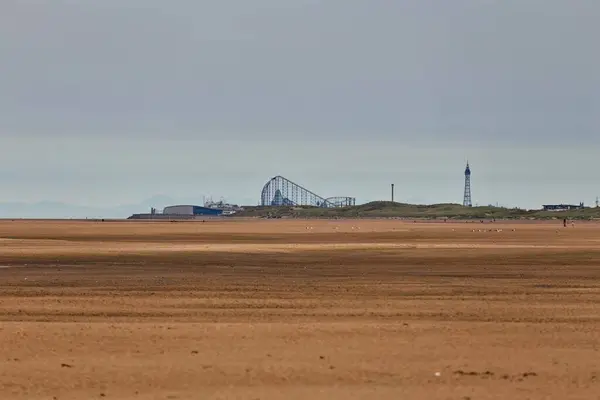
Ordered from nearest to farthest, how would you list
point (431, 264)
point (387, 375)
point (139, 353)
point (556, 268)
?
point (387, 375) < point (139, 353) < point (556, 268) < point (431, 264)

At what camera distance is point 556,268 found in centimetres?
3622

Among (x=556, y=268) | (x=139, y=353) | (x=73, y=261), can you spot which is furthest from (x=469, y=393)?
(x=73, y=261)

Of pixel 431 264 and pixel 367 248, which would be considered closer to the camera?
pixel 431 264

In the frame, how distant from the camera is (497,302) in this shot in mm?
24062

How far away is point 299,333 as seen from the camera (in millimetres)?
18266

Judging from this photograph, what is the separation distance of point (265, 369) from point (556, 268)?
78.4 ft

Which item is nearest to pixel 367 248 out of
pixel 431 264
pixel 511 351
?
pixel 431 264

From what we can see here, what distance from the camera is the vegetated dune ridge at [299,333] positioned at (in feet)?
44.5

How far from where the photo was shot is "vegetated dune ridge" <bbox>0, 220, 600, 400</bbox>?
44.5ft

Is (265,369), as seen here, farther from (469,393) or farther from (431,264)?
(431,264)

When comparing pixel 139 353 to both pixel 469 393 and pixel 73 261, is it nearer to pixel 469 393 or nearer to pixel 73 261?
pixel 469 393

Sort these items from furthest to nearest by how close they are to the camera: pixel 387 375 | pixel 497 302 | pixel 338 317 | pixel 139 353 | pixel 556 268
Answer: pixel 556 268, pixel 497 302, pixel 338 317, pixel 139 353, pixel 387 375

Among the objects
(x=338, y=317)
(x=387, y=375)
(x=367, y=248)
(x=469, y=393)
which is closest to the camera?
(x=469, y=393)

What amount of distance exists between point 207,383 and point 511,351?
5.71 meters
